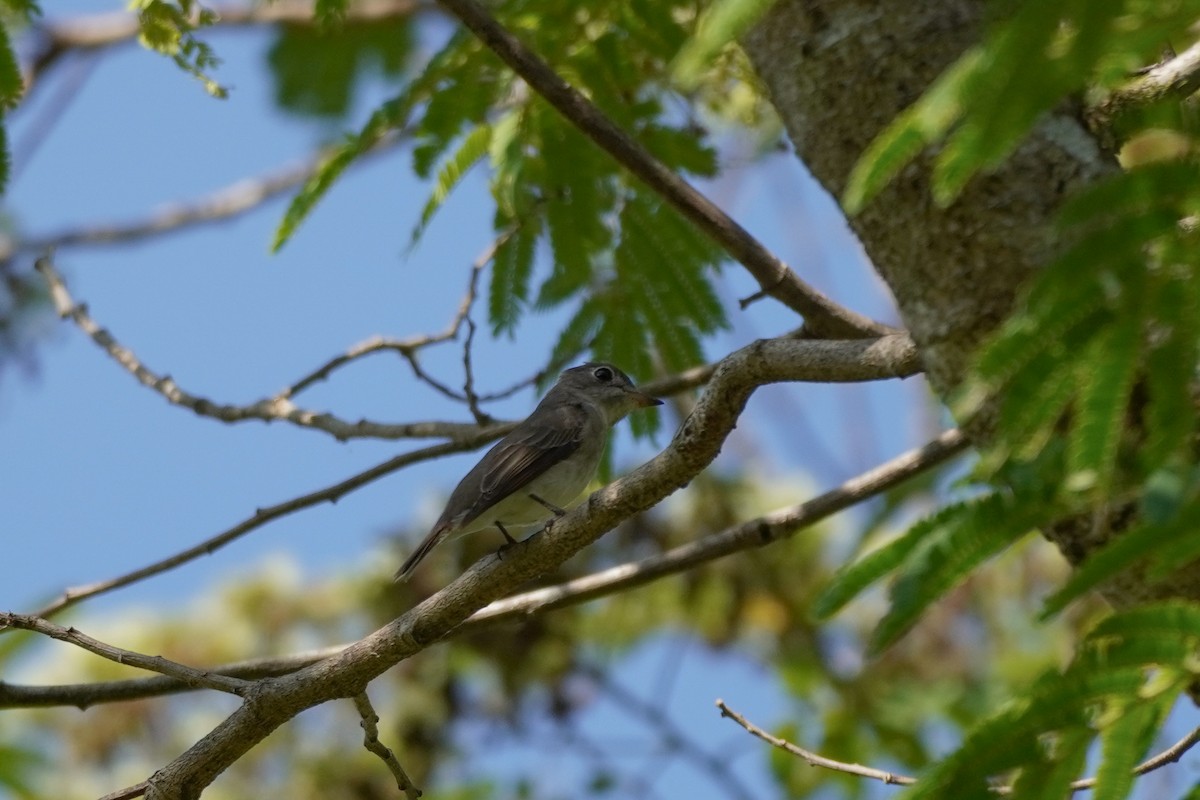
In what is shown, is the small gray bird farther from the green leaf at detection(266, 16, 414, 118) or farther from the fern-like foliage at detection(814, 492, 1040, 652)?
the green leaf at detection(266, 16, 414, 118)

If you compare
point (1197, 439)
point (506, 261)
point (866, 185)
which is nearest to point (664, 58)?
point (506, 261)

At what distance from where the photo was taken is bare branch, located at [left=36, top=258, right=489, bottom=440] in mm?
4887

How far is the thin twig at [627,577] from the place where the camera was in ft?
13.9

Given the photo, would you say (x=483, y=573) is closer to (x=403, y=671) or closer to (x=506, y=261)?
(x=506, y=261)

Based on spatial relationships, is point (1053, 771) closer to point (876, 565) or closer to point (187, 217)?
point (876, 565)

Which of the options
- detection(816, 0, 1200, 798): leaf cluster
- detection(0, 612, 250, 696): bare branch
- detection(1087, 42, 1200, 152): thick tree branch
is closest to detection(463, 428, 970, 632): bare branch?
detection(0, 612, 250, 696): bare branch

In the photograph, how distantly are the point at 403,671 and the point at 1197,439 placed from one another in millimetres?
5138

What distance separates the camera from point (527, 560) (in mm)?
3693

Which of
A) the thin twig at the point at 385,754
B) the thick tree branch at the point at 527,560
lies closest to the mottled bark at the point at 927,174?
the thick tree branch at the point at 527,560

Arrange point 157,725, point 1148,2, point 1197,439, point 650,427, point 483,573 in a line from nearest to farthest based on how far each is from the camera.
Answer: point 1148,2, point 1197,439, point 483,573, point 650,427, point 157,725

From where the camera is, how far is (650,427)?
5.32 m

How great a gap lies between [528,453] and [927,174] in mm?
2464

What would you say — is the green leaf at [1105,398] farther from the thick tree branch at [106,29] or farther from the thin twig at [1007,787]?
the thick tree branch at [106,29]

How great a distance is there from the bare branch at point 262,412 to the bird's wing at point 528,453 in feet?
2.40
